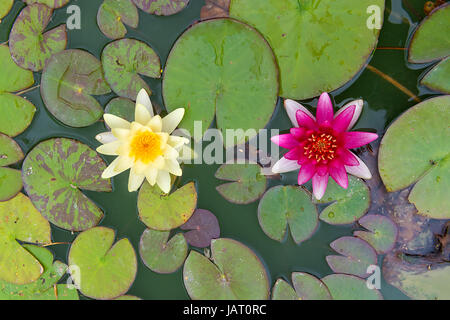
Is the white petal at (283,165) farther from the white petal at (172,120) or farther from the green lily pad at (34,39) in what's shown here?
the green lily pad at (34,39)

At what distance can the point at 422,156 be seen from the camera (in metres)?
2.02

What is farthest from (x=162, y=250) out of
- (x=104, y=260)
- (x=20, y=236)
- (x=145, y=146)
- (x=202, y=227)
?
(x=20, y=236)

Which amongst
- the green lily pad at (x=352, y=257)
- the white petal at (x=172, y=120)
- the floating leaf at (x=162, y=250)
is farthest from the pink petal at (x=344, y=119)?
the floating leaf at (x=162, y=250)

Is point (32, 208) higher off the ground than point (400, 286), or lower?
higher

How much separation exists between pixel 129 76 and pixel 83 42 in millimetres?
518

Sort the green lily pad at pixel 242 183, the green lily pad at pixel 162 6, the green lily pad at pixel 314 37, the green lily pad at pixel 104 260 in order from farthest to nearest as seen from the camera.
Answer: the green lily pad at pixel 104 260, the green lily pad at pixel 242 183, the green lily pad at pixel 162 6, the green lily pad at pixel 314 37

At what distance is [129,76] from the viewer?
213 cm

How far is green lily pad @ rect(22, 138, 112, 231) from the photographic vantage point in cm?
222

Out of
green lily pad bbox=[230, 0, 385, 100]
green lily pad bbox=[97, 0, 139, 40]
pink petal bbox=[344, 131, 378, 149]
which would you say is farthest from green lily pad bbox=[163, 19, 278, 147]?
pink petal bbox=[344, 131, 378, 149]

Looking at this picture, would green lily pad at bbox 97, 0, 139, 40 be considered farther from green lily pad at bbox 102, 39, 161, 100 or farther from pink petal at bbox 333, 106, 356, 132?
pink petal at bbox 333, 106, 356, 132

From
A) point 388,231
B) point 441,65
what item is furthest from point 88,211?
point 441,65

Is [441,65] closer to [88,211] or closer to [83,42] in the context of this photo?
[83,42]

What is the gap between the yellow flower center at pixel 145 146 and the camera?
6.17 feet

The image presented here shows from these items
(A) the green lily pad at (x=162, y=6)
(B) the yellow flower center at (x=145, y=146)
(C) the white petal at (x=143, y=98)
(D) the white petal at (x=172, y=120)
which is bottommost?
(B) the yellow flower center at (x=145, y=146)
